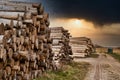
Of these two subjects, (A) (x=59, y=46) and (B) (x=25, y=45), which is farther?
(A) (x=59, y=46)

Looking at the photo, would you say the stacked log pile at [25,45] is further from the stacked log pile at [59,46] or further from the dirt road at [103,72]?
the stacked log pile at [59,46]

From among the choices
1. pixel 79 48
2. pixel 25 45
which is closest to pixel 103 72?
pixel 25 45

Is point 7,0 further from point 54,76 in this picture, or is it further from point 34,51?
point 54,76

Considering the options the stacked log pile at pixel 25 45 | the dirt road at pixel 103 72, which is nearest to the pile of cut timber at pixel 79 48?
the dirt road at pixel 103 72

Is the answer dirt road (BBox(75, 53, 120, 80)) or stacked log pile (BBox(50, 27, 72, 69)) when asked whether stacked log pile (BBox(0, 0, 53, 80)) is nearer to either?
dirt road (BBox(75, 53, 120, 80))

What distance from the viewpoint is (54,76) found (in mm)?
15062

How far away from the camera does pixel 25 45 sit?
42.5 ft

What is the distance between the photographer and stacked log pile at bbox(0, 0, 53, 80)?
1127 centimetres

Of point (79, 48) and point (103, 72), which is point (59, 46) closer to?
point (103, 72)

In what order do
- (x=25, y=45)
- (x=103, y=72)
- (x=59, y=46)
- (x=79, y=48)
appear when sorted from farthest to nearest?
(x=79, y=48) → (x=59, y=46) → (x=103, y=72) → (x=25, y=45)

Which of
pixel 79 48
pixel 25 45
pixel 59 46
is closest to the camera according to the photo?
pixel 25 45

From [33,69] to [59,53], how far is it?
6133mm

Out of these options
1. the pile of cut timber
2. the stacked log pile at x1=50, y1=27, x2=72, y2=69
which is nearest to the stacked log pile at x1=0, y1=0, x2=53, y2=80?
the stacked log pile at x1=50, y1=27, x2=72, y2=69

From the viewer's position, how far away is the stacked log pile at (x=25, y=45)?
37.0 ft
